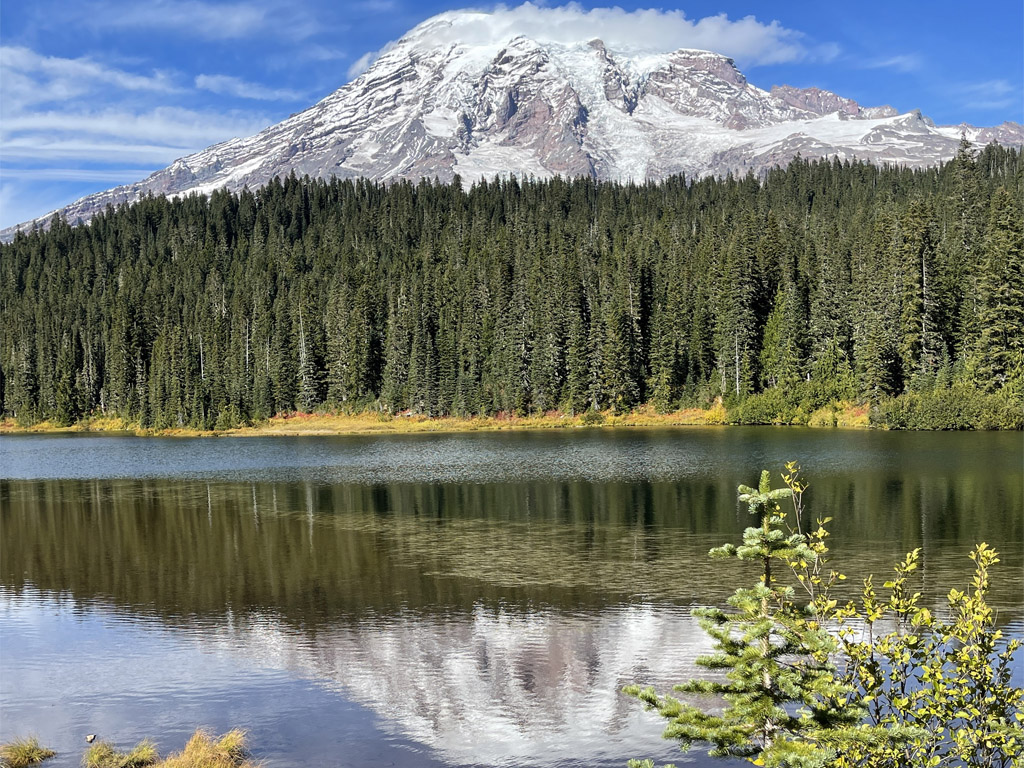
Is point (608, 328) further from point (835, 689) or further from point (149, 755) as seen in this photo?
point (835, 689)

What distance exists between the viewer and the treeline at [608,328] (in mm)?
97625

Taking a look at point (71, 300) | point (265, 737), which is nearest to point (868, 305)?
point (265, 737)

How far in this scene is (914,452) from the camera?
6644 centimetres

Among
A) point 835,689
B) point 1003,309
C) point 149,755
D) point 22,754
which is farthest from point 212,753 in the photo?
point 1003,309

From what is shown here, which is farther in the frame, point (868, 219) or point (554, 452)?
point (868, 219)

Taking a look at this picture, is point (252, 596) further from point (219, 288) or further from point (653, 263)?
point (219, 288)

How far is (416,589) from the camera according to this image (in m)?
30.2

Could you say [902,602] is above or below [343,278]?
below

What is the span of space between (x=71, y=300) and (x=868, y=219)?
164m

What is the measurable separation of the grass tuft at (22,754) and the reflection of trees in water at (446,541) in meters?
9.68

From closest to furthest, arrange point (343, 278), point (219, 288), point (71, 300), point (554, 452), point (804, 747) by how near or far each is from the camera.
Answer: point (804, 747)
point (554, 452)
point (343, 278)
point (219, 288)
point (71, 300)

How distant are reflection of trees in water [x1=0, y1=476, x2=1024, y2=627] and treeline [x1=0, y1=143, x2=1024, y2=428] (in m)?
50.8

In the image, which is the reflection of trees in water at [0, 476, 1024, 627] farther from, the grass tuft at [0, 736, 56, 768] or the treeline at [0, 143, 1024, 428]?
the treeline at [0, 143, 1024, 428]

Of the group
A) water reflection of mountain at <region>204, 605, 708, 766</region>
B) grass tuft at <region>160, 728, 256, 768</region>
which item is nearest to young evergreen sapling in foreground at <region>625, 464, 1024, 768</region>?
water reflection of mountain at <region>204, 605, 708, 766</region>
